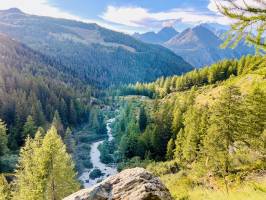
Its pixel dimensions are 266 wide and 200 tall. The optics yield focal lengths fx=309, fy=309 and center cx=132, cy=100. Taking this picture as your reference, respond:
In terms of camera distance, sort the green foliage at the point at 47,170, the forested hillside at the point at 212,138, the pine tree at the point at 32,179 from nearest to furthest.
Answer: the forested hillside at the point at 212,138
the pine tree at the point at 32,179
the green foliage at the point at 47,170

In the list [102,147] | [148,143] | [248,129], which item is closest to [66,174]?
[248,129]

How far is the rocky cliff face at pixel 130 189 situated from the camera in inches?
740

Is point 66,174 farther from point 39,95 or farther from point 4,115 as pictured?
point 39,95

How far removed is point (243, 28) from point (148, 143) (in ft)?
312

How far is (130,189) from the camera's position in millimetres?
19703

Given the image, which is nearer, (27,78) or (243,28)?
(243,28)

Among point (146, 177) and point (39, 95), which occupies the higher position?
point (146, 177)

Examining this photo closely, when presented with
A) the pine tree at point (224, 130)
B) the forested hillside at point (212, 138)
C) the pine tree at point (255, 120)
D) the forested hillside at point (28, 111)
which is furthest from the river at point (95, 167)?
the pine tree at point (224, 130)

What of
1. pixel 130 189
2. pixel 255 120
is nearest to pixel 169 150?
pixel 255 120

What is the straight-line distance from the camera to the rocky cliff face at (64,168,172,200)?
18.8m

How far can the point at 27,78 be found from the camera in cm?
15875

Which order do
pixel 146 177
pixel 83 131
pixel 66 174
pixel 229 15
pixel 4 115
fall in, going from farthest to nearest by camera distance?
pixel 83 131 → pixel 4 115 → pixel 66 174 → pixel 146 177 → pixel 229 15

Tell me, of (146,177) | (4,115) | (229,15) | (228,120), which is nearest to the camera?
(229,15)

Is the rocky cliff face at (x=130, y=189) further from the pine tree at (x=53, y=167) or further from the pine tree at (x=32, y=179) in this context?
the pine tree at (x=53, y=167)
